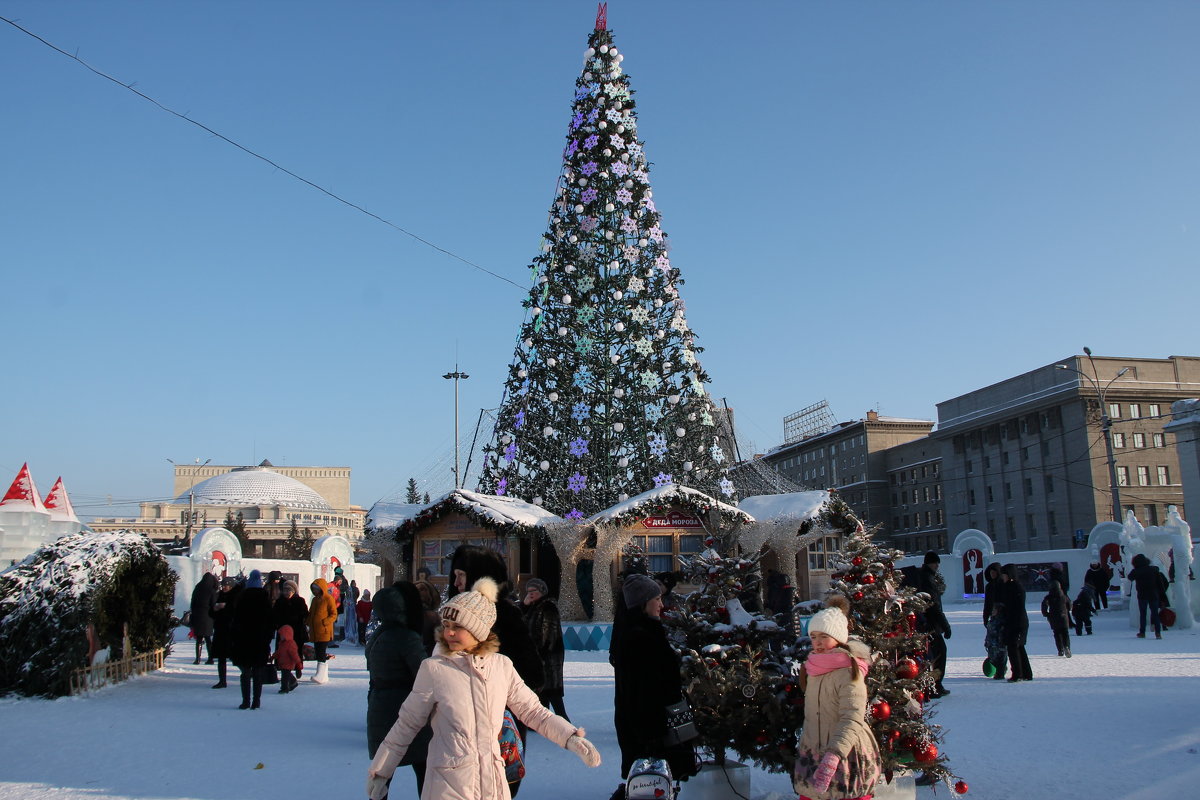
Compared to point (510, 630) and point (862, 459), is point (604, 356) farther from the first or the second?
point (862, 459)

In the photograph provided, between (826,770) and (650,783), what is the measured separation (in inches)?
44.2

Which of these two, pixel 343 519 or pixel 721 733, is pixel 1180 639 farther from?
pixel 343 519

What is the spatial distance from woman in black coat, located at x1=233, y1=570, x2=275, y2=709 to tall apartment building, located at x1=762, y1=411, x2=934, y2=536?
75531 mm

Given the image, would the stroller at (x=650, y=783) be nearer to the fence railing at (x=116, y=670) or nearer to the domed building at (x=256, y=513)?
the fence railing at (x=116, y=670)

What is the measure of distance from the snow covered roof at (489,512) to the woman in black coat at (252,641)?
729 centimetres

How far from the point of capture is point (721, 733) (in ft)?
19.1

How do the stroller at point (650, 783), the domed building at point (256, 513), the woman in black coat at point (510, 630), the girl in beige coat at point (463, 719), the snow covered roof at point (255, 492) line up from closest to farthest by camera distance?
the girl in beige coat at point (463, 719) < the stroller at point (650, 783) < the woman in black coat at point (510, 630) < the domed building at point (256, 513) < the snow covered roof at point (255, 492)

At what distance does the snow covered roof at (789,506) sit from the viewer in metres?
18.5

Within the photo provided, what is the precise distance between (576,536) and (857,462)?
7807 centimetres

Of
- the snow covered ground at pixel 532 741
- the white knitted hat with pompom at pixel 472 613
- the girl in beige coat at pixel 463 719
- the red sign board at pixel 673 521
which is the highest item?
the red sign board at pixel 673 521

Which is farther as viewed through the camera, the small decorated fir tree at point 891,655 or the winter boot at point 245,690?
the winter boot at point 245,690

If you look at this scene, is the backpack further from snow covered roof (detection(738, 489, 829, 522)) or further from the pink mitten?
snow covered roof (detection(738, 489, 829, 522))

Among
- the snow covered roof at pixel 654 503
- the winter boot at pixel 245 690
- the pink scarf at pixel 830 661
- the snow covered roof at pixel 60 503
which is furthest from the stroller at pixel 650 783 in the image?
the snow covered roof at pixel 60 503

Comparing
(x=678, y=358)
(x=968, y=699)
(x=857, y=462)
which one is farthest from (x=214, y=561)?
(x=857, y=462)
